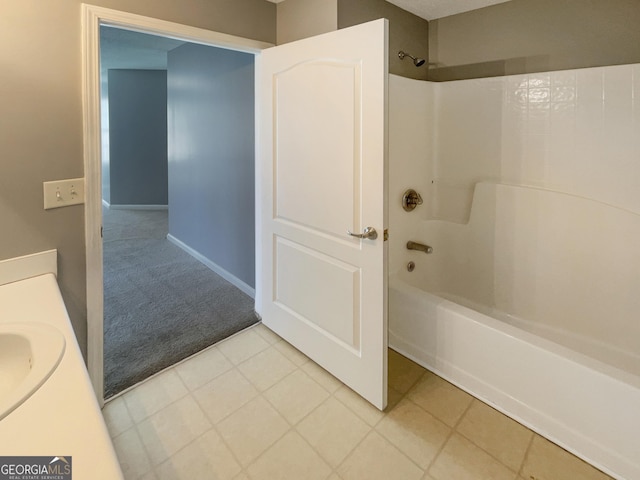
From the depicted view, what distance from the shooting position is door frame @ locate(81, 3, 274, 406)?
5.07 ft

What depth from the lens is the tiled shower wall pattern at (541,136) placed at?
1883mm

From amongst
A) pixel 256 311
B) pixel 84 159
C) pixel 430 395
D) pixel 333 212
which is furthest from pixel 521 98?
pixel 84 159

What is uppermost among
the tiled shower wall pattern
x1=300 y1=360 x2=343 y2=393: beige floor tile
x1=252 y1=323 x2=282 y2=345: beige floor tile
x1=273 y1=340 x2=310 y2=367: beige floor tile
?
the tiled shower wall pattern

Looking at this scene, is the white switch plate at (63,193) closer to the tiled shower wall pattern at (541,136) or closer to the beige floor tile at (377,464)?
the beige floor tile at (377,464)

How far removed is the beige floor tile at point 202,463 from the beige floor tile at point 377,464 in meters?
0.46

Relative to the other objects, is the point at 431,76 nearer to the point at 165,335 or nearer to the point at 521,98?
the point at 521,98

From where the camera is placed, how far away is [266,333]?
2443 mm

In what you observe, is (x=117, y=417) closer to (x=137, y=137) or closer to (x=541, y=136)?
(x=541, y=136)

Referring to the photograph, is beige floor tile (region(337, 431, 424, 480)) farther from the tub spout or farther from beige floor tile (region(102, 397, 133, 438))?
the tub spout

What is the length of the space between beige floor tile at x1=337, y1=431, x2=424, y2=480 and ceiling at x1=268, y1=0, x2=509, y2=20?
2509 mm

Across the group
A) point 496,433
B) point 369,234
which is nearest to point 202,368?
point 369,234

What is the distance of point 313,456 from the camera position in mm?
1505

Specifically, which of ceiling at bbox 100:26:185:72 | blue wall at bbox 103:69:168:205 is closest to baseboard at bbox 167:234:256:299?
ceiling at bbox 100:26:185:72

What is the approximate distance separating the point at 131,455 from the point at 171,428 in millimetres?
184
